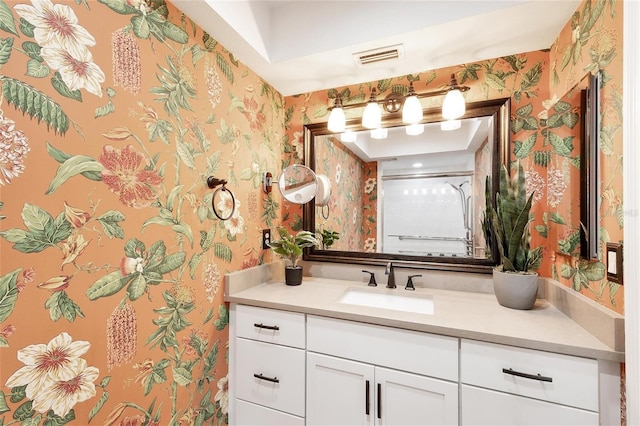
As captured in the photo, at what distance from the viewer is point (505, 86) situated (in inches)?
58.2

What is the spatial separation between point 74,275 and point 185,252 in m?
0.40

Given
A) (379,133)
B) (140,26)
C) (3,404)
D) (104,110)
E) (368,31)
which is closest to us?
(3,404)

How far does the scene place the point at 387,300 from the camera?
1.54m

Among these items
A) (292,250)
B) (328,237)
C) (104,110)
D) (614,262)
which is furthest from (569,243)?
(104,110)

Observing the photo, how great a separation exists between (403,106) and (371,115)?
199 mm

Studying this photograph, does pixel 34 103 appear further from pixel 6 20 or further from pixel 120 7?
pixel 120 7

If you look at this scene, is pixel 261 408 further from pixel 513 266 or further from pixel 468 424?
pixel 513 266

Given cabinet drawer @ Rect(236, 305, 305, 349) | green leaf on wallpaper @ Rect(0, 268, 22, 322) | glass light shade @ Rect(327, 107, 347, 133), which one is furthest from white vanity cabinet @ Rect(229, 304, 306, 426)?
glass light shade @ Rect(327, 107, 347, 133)

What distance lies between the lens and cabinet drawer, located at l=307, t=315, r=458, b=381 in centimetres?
104

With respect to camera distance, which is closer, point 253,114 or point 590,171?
point 590,171

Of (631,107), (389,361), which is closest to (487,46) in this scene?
(631,107)

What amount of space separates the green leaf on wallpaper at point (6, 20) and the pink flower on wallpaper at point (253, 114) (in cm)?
93

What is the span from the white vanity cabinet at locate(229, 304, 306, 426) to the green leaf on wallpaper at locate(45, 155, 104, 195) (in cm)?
88

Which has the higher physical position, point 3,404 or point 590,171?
point 590,171
